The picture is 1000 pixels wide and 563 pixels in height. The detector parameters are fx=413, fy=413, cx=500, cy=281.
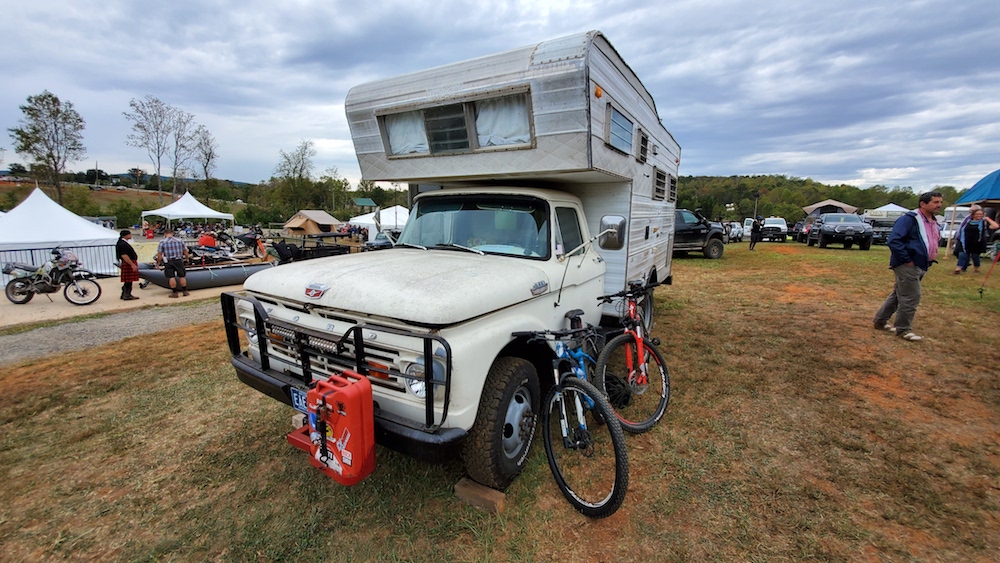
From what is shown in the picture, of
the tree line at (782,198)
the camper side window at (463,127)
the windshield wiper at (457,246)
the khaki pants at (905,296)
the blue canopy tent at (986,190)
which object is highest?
the tree line at (782,198)

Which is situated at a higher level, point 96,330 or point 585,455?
point 585,455

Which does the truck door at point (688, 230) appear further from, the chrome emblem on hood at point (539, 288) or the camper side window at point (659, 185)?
the chrome emblem on hood at point (539, 288)

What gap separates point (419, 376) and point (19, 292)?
41.9 ft

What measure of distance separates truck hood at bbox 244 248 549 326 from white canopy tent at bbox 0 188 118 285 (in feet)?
49.9

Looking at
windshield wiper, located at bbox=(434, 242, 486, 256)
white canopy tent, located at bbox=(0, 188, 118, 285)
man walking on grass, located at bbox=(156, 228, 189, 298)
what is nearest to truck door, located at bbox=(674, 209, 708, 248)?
windshield wiper, located at bbox=(434, 242, 486, 256)

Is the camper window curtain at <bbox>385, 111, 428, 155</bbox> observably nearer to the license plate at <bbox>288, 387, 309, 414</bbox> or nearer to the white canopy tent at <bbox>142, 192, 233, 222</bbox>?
the license plate at <bbox>288, 387, 309, 414</bbox>

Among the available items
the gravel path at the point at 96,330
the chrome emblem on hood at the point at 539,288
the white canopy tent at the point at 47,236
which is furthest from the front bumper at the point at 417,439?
the white canopy tent at the point at 47,236

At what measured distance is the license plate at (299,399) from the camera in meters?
2.66

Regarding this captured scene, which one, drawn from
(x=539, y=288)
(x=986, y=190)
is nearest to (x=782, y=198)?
(x=986, y=190)

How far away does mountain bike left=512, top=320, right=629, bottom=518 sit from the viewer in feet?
8.72

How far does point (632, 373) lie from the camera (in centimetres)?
387

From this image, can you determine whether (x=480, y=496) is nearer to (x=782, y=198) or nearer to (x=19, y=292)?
(x=19, y=292)

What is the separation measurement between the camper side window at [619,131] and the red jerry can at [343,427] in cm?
328

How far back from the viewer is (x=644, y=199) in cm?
→ 563
